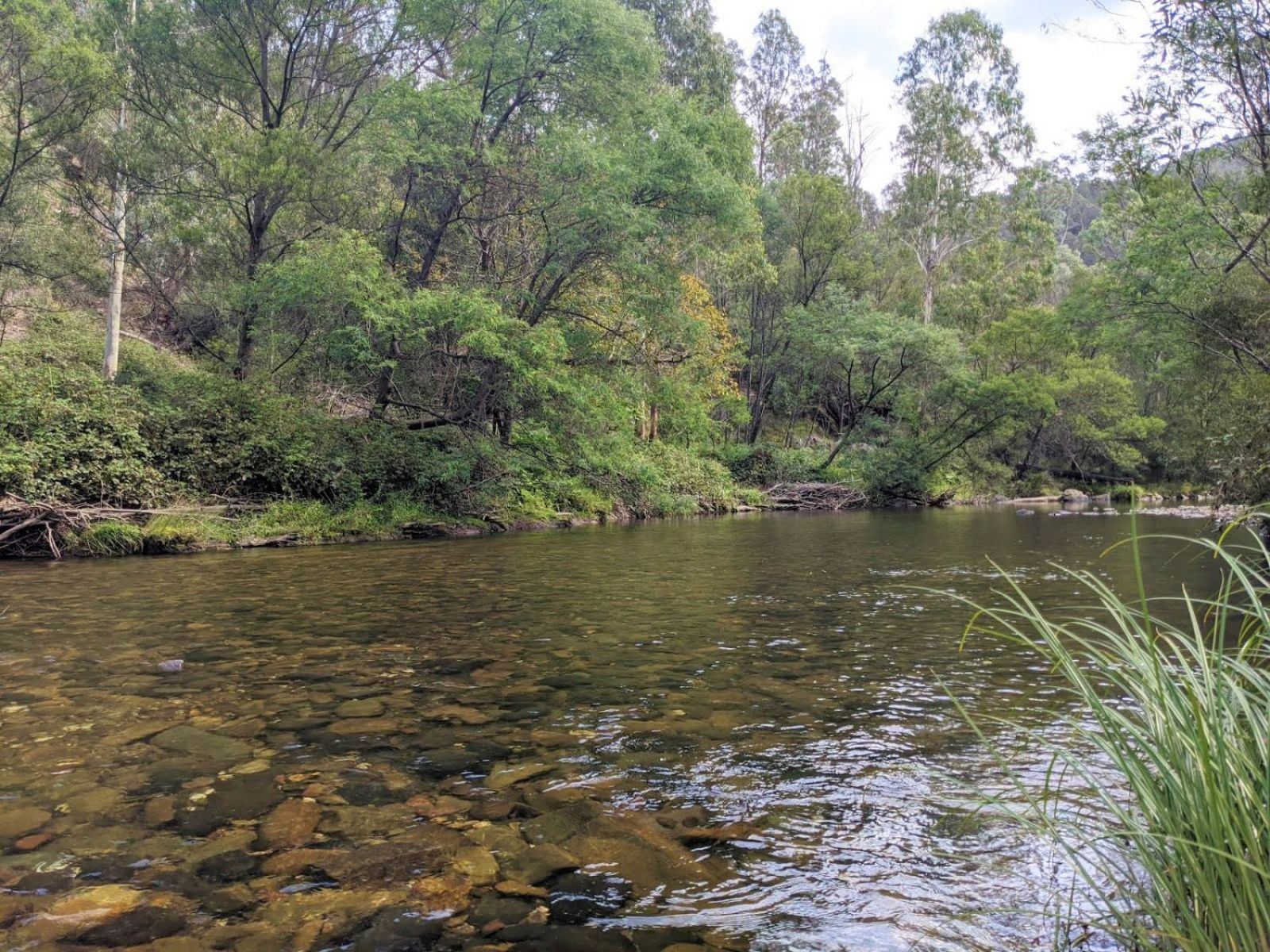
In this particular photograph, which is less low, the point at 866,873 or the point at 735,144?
the point at 735,144

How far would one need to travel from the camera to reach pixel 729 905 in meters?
2.51

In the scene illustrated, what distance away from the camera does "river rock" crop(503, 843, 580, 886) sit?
2.70m

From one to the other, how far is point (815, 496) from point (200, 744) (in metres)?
27.7

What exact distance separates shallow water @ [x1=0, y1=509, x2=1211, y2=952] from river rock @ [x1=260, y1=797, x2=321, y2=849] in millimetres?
16

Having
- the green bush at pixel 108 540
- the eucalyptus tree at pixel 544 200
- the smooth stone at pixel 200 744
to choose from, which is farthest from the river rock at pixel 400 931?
the eucalyptus tree at pixel 544 200

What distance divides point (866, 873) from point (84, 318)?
1014 inches

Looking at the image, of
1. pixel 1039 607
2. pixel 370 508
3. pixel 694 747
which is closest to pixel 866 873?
pixel 694 747

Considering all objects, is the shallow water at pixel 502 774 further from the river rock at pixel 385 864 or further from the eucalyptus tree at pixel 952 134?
the eucalyptus tree at pixel 952 134

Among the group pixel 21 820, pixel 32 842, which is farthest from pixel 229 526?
pixel 32 842

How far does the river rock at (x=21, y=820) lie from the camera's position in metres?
2.92

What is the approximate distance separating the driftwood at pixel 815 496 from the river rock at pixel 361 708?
82.2 feet

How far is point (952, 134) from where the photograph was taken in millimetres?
37906

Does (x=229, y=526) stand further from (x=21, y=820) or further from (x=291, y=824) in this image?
(x=291, y=824)

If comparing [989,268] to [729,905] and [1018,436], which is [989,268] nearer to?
[1018,436]
